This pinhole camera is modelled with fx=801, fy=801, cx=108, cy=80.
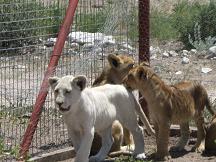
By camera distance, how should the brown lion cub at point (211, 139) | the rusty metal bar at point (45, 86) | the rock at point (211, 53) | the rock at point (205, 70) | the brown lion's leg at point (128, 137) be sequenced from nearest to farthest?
the rusty metal bar at point (45, 86) → the brown lion cub at point (211, 139) → the brown lion's leg at point (128, 137) → the rock at point (205, 70) → the rock at point (211, 53)

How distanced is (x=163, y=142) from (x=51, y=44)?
2220 millimetres

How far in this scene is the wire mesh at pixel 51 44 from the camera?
9281 millimetres

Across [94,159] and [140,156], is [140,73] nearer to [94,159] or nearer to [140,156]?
[140,156]

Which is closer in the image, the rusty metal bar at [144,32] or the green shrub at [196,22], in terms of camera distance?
the rusty metal bar at [144,32]

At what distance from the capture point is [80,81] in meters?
7.80

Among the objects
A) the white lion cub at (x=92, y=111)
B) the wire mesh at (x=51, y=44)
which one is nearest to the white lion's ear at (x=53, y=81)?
the white lion cub at (x=92, y=111)

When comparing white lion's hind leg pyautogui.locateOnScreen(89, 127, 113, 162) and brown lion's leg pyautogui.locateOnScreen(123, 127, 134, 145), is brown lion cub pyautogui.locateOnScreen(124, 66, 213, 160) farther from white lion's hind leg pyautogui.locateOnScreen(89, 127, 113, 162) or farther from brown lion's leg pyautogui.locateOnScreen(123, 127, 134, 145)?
white lion's hind leg pyautogui.locateOnScreen(89, 127, 113, 162)

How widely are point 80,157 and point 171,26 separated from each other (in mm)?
10166

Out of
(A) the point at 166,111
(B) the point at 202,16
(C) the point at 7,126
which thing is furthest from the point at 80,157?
(B) the point at 202,16

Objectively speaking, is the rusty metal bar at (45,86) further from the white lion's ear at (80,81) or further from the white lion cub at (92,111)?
the white lion's ear at (80,81)

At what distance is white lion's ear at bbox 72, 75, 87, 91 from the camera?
306 inches

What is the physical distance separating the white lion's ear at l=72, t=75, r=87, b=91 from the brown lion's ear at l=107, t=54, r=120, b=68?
5.26ft

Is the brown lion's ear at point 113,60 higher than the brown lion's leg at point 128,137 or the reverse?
higher

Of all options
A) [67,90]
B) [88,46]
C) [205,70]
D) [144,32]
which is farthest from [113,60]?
[205,70]
